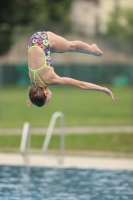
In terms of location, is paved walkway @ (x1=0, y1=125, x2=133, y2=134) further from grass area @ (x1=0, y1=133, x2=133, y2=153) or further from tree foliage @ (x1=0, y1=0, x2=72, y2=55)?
tree foliage @ (x1=0, y1=0, x2=72, y2=55)

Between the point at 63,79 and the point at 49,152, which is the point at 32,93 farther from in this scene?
the point at 49,152

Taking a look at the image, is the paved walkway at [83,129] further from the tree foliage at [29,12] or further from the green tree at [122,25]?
the green tree at [122,25]

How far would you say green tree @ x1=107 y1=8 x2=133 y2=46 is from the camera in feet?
173

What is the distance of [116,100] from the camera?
36125 millimetres

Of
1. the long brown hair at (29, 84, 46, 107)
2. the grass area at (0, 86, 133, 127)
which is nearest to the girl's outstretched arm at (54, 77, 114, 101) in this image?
the long brown hair at (29, 84, 46, 107)

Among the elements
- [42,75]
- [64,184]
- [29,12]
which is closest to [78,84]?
[42,75]

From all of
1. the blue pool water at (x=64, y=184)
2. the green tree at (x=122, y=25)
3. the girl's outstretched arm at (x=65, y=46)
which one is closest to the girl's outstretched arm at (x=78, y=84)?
the girl's outstretched arm at (x=65, y=46)

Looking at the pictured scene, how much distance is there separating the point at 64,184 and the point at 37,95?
457cm

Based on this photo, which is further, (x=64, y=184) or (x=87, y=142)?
(x=87, y=142)

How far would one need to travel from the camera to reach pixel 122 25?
5750cm

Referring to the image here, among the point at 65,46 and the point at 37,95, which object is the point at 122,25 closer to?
the point at 65,46

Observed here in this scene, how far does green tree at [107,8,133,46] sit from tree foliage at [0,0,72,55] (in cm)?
411

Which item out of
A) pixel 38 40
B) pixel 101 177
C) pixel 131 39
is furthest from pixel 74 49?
pixel 131 39

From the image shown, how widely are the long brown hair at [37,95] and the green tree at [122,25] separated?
42.1 m
